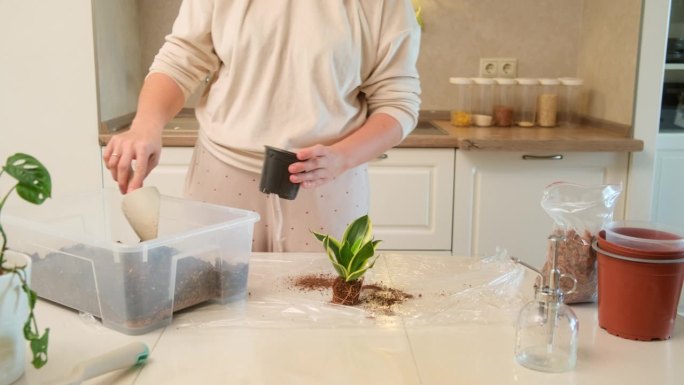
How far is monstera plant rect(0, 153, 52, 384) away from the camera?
0.72m

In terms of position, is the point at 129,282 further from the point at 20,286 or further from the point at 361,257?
the point at 361,257

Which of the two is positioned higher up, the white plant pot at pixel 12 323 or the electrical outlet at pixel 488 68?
the electrical outlet at pixel 488 68

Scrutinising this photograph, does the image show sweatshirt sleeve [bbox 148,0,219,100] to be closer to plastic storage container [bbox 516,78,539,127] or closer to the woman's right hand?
the woman's right hand

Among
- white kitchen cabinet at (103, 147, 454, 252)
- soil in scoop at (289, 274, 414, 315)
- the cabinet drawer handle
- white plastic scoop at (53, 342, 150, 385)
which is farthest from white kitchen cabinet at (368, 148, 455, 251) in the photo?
white plastic scoop at (53, 342, 150, 385)

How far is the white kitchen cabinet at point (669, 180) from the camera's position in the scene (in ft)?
8.26

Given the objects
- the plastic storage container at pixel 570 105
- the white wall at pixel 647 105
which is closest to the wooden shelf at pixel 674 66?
the white wall at pixel 647 105

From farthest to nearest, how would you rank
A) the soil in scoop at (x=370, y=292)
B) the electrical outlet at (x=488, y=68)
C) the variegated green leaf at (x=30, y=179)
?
the electrical outlet at (x=488, y=68) → the soil in scoop at (x=370, y=292) → the variegated green leaf at (x=30, y=179)

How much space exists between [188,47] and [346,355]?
0.78 meters

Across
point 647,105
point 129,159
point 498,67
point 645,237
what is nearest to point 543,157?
point 647,105

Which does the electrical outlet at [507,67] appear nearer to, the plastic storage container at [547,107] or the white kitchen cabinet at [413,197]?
the plastic storage container at [547,107]

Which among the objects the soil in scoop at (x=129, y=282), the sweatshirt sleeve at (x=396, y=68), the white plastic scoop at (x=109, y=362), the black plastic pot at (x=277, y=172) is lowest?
the white plastic scoop at (x=109, y=362)

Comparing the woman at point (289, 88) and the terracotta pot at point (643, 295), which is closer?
the terracotta pot at point (643, 295)

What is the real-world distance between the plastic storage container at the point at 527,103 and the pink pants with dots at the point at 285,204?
61.1 inches

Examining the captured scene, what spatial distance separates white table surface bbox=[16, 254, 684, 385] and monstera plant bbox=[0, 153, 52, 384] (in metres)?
0.04
